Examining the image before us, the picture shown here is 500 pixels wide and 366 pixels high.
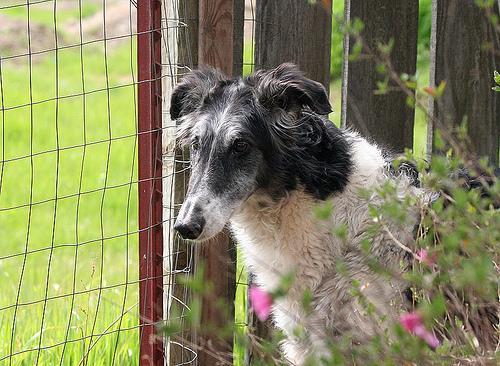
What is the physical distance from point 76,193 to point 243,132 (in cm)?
191

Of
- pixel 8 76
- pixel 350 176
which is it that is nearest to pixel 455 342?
Answer: pixel 350 176

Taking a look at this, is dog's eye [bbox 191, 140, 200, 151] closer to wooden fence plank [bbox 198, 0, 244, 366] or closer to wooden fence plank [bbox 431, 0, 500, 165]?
wooden fence plank [bbox 198, 0, 244, 366]

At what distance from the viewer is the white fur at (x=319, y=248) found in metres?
3.56

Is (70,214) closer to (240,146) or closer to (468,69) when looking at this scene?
(468,69)

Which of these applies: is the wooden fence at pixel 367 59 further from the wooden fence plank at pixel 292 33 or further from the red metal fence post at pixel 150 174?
the red metal fence post at pixel 150 174

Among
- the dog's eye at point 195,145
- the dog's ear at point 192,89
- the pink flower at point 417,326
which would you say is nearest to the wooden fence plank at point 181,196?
the dog's ear at point 192,89

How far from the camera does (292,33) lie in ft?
13.6

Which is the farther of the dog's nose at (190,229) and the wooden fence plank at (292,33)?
the wooden fence plank at (292,33)

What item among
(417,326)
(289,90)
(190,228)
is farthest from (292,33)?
(417,326)

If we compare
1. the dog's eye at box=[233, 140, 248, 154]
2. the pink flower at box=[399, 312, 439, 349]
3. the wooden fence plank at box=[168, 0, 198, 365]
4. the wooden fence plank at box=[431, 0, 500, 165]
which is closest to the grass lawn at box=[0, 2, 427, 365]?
the wooden fence plank at box=[168, 0, 198, 365]

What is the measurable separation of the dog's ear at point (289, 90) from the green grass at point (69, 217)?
664mm

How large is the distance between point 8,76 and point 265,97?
920 centimetres

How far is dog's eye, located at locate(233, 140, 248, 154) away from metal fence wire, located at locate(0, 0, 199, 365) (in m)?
0.43

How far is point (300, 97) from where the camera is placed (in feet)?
12.1
